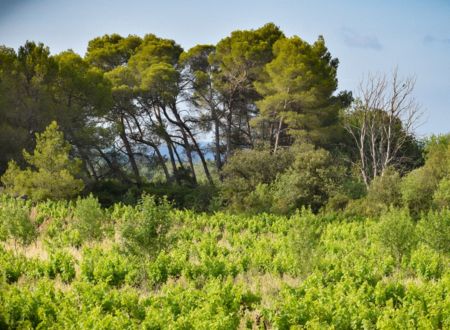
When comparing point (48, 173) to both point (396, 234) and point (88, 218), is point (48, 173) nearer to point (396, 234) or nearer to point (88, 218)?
point (88, 218)

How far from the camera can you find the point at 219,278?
12242 mm

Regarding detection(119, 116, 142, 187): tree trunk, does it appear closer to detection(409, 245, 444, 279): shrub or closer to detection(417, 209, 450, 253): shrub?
detection(417, 209, 450, 253): shrub

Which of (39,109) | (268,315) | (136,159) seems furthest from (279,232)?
(136,159)

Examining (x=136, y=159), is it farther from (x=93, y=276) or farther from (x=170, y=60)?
(x=93, y=276)

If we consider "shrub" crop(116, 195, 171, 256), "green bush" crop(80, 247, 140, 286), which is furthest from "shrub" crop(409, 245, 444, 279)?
"green bush" crop(80, 247, 140, 286)

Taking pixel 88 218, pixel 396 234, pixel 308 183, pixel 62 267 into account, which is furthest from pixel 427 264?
pixel 308 183

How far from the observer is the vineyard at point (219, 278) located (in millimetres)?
9156

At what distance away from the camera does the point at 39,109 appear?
31.2 metres

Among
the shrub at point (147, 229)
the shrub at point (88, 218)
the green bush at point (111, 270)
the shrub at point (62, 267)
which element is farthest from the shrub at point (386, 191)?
the shrub at point (62, 267)

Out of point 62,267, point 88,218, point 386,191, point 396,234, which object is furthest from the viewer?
point 386,191

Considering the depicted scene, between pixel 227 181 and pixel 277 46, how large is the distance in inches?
457

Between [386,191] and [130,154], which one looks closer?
[386,191]

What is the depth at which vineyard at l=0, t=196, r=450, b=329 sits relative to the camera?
30.0 ft

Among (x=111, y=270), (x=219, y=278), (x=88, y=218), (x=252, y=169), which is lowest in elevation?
(x=219, y=278)
